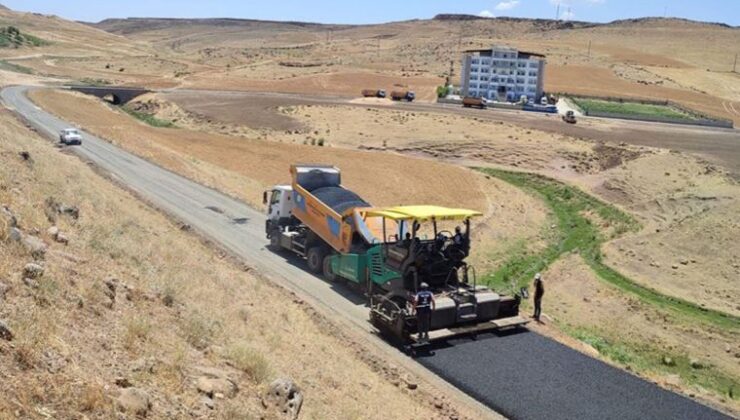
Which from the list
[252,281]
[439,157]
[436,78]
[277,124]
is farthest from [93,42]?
[252,281]

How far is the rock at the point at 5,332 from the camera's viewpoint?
27.8ft

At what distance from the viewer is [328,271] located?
22.2m

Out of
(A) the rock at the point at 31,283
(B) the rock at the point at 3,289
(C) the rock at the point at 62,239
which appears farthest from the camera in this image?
(C) the rock at the point at 62,239

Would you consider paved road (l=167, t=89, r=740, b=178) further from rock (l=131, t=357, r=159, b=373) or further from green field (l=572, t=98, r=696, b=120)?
rock (l=131, t=357, r=159, b=373)

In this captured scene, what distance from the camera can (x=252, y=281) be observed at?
20.0m

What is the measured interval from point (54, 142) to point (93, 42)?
553ft

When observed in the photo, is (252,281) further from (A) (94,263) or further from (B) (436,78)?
(B) (436,78)

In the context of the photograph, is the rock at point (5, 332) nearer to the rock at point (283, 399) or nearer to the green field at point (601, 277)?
the rock at point (283, 399)

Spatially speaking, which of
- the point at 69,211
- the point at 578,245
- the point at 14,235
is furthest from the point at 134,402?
the point at 578,245

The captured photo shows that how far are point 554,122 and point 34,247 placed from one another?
72382 millimetres

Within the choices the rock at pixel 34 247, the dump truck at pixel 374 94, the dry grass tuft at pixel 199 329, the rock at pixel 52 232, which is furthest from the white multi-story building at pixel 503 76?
the rock at pixel 34 247

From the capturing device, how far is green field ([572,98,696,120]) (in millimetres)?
90975

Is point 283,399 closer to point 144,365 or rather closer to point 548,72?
point 144,365

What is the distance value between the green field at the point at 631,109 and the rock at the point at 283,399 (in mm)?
85312
